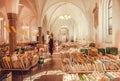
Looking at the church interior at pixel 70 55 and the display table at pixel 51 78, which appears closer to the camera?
the church interior at pixel 70 55

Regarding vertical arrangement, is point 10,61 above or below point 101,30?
below

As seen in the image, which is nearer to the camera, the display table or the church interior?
the church interior

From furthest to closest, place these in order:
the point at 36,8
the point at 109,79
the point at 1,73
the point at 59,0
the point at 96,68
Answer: the point at 59,0
the point at 36,8
the point at 1,73
the point at 96,68
the point at 109,79

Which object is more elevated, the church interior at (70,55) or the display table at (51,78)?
the church interior at (70,55)

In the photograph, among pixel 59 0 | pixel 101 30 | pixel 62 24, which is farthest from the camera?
pixel 62 24

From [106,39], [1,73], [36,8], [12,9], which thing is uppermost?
[36,8]

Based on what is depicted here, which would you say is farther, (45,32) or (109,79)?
(45,32)

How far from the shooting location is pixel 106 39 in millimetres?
10867

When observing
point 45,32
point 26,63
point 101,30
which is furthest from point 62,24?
point 26,63

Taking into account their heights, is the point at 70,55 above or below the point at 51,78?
above

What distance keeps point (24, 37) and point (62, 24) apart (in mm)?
11645

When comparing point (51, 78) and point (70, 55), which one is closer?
point (51, 78)

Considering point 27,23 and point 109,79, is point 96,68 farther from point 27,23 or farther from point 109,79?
point 27,23

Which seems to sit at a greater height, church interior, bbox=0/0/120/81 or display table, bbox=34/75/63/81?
church interior, bbox=0/0/120/81
